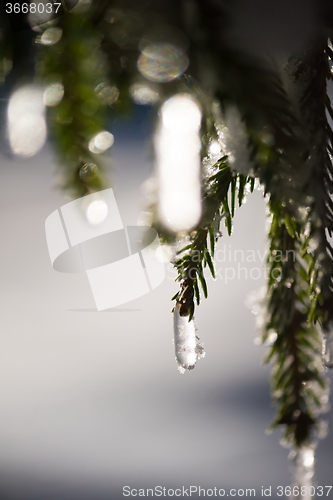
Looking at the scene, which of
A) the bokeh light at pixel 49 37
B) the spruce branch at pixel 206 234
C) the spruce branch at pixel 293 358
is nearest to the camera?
the bokeh light at pixel 49 37

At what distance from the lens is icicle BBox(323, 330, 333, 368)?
0.46 m

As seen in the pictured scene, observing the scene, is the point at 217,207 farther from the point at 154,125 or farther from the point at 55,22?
the point at 55,22

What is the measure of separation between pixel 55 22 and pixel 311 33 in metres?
0.32

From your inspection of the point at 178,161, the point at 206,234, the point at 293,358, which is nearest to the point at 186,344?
the point at 206,234

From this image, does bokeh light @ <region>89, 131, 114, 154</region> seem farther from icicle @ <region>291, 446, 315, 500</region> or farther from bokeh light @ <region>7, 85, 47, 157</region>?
icicle @ <region>291, 446, 315, 500</region>

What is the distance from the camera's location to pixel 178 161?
0.49 meters

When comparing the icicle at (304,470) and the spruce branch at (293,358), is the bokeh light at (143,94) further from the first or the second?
the icicle at (304,470)

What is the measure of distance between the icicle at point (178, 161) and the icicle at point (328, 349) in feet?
0.93

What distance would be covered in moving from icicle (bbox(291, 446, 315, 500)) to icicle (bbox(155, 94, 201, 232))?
1.26 feet

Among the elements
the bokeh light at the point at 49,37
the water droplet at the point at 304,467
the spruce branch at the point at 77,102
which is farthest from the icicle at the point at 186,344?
the bokeh light at the point at 49,37

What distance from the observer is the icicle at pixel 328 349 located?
1.50ft

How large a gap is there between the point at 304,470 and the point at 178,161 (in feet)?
1.53

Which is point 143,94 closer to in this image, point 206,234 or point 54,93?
point 54,93

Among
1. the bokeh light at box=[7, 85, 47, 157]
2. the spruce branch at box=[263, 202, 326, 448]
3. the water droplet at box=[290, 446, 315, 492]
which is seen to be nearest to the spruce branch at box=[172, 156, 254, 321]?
the spruce branch at box=[263, 202, 326, 448]
